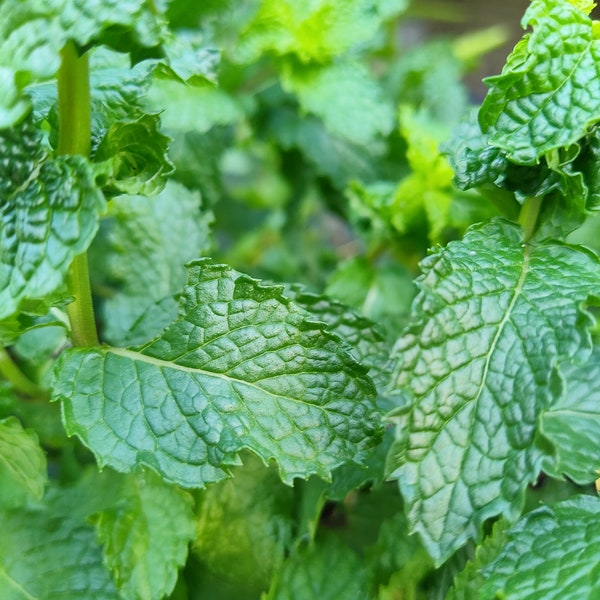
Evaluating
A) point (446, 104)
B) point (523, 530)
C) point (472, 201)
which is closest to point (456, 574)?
point (523, 530)

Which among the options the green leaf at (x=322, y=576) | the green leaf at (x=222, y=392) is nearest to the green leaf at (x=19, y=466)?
the green leaf at (x=222, y=392)

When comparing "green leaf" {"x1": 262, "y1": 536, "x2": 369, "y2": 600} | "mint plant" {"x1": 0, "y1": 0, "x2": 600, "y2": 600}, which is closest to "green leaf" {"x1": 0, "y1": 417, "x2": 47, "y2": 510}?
"mint plant" {"x1": 0, "y1": 0, "x2": 600, "y2": 600}

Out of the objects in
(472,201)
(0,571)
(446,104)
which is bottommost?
(0,571)

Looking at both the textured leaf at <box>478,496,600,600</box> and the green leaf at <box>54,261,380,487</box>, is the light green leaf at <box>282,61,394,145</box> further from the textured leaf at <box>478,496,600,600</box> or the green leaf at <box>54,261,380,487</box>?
the textured leaf at <box>478,496,600,600</box>

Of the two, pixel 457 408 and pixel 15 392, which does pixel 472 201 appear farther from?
pixel 15 392

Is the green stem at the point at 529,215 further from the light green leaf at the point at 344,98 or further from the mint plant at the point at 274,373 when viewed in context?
the light green leaf at the point at 344,98

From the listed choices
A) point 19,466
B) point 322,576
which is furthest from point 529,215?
point 19,466
